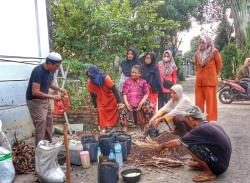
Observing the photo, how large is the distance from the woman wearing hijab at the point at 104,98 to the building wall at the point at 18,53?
1370 millimetres

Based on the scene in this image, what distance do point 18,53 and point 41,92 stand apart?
1989mm

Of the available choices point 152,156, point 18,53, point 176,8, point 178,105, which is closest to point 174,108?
point 178,105

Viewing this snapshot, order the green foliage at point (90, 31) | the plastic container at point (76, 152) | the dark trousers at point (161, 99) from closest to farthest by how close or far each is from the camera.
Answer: the plastic container at point (76, 152) → the dark trousers at point (161, 99) → the green foliage at point (90, 31)

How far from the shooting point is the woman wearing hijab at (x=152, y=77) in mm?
7543

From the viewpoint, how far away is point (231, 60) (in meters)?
15.3

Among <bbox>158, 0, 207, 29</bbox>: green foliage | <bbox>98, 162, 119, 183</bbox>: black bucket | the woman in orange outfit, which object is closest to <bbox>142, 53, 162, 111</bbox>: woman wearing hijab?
the woman in orange outfit

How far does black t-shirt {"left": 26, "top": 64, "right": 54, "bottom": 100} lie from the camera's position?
4.91 meters

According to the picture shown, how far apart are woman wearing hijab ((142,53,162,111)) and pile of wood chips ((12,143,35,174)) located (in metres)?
3.26

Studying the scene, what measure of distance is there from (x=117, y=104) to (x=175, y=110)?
60.8 inches

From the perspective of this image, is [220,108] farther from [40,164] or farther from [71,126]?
[40,164]

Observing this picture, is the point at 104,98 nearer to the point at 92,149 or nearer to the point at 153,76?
the point at 153,76

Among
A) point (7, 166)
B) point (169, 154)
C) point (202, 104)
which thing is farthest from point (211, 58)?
point (7, 166)

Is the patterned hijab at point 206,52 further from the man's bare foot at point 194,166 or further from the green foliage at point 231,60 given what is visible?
the green foliage at point 231,60

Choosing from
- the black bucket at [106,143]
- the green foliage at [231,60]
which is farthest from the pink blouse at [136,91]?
the green foliage at [231,60]
